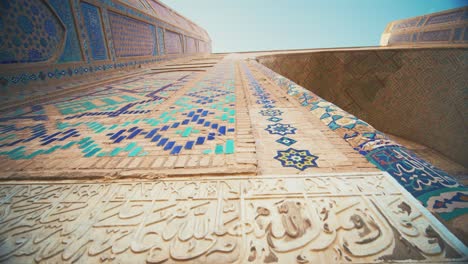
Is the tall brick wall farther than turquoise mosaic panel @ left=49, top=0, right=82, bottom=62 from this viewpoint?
Yes

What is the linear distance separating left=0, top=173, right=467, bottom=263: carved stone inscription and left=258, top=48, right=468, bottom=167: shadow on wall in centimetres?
585

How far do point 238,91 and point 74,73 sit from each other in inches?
120

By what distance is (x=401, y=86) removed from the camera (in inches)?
224

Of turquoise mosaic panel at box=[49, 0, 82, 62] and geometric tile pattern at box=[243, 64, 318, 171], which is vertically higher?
turquoise mosaic panel at box=[49, 0, 82, 62]

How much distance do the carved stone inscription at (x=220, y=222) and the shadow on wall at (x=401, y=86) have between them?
5848mm

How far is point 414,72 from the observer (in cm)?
547

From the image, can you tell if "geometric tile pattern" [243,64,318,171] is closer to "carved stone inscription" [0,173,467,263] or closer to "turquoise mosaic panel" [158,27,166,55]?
"carved stone inscription" [0,173,467,263]

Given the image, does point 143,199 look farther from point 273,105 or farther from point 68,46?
point 68,46

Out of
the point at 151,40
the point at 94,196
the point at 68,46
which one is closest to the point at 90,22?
the point at 68,46

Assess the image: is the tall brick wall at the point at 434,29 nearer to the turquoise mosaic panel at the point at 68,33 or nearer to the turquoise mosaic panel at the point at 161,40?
the turquoise mosaic panel at the point at 161,40

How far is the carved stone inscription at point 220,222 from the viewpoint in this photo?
0.61 meters

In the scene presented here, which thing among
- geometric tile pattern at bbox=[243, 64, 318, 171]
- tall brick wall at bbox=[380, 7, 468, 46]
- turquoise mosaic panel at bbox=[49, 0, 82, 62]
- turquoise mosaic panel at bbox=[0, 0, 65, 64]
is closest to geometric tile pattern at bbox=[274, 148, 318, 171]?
geometric tile pattern at bbox=[243, 64, 318, 171]

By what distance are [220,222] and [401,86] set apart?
728 cm

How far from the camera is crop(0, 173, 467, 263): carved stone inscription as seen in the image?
23.9 inches
